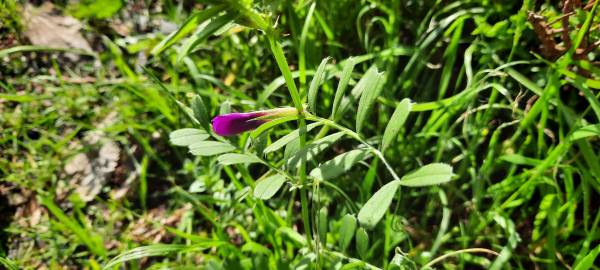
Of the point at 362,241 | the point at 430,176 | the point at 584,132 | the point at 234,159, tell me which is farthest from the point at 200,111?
the point at 584,132

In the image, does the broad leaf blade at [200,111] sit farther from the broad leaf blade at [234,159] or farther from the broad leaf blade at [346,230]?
the broad leaf blade at [346,230]

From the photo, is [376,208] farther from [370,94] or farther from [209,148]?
[209,148]

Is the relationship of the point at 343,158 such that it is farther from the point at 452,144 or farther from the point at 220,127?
the point at 452,144

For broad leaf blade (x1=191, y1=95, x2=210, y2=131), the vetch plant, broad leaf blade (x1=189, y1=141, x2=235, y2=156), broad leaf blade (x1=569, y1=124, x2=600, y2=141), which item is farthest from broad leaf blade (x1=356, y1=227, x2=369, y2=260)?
broad leaf blade (x1=569, y1=124, x2=600, y2=141)

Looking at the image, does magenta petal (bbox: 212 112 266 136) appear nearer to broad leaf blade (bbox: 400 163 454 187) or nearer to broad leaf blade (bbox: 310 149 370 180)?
broad leaf blade (bbox: 310 149 370 180)

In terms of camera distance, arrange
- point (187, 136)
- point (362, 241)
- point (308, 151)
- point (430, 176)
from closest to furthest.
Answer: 1. point (430, 176)
2. point (308, 151)
3. point (362, 241)
4. point (187, 136)

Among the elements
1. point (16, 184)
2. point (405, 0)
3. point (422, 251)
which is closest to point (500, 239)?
point (422, 251)
